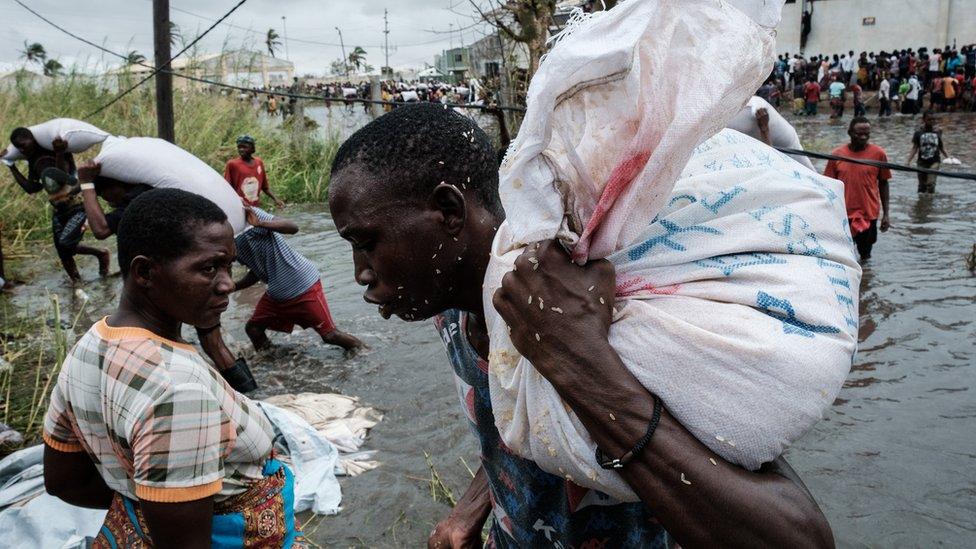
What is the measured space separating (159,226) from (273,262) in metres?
3.58

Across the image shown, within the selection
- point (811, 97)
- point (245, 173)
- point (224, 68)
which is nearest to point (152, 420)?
point (245, 173)

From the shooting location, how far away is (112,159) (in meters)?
4.71

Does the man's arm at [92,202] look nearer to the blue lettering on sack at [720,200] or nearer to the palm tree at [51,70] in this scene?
the blue lettering on sack at [720,200]

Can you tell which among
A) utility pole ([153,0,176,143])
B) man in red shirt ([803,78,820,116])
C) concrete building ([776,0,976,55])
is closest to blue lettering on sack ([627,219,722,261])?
utility pole ([153,0,176,143])

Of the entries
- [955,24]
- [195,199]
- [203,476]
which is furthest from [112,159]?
[955,24]

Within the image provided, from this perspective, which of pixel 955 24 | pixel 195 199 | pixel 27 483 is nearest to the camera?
pixel 195 199

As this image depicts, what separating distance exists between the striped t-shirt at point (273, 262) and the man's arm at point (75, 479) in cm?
353

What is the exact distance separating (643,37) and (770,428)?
1.55 feet

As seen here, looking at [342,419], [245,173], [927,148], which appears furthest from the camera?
[927,148]

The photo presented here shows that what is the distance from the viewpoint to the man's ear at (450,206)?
4.20 ft

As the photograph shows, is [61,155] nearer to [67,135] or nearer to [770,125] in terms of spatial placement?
[67,135]

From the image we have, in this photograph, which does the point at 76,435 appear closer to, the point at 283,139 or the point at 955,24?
the point at 283,139

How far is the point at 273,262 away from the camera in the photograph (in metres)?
5.51

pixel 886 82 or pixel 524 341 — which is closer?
pixel 524 341
